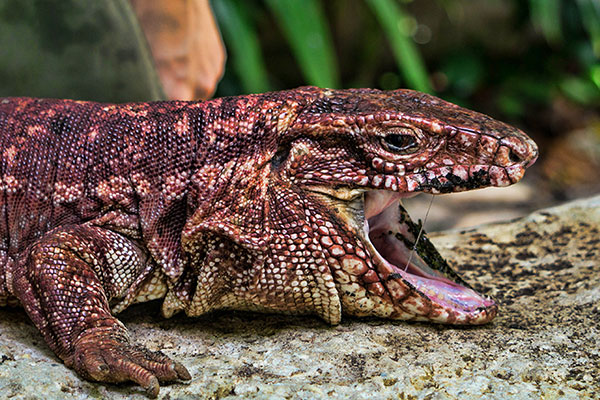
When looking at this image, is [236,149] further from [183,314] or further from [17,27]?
[17,27]

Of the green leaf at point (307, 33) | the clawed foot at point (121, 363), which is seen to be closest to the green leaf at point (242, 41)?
the green leaf at point (307, 33)

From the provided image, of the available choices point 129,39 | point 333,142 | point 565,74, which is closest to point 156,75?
point 129,39

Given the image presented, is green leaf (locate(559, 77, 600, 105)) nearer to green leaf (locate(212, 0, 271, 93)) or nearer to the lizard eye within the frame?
green leaf (locate(212, 0, 271, 93))

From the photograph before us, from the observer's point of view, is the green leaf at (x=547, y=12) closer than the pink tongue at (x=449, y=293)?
No

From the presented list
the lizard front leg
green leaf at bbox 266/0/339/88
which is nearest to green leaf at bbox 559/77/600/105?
green leaf at bbox 266/0/339/88

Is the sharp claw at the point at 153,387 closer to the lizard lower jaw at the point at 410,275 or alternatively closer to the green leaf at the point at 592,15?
the lizard lower jaw at the point at 410,275

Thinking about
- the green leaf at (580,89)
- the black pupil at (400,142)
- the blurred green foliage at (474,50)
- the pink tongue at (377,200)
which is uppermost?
the black pupil at (400,142)

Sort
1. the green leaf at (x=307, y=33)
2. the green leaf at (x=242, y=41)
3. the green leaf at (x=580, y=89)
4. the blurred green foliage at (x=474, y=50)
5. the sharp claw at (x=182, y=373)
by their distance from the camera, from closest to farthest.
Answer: the sharp claw at (x=182, y=373) → the green leaf at (x=307, y=33) → the green leaf at (x=242, y=41) → the blurred green foliage at (x=474, y=50) → the green leaf at (x=580, y=89)

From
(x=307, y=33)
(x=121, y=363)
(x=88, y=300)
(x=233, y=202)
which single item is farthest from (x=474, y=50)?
(x=121, y=363)

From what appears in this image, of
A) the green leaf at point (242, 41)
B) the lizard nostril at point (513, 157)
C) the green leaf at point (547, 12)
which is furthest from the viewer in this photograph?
the green leaf at point (547, 12)
